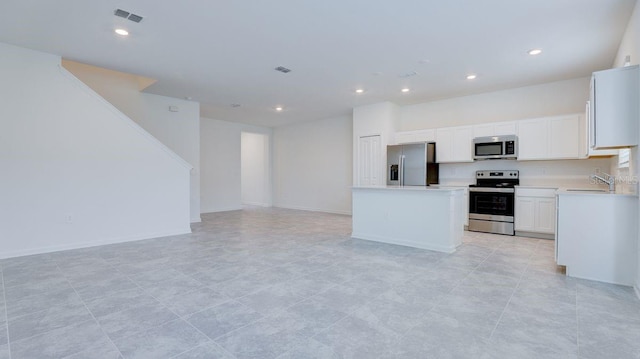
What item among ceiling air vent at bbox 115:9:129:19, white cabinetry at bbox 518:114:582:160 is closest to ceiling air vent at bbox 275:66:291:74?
ceiling air vent at bbox 115:9:129:19

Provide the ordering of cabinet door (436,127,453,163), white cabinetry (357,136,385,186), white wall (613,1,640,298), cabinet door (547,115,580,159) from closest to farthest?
white wall (613,1,640,298)
cabinet door (547,115,580,159)
cabinet door (436,127,453,163)
white cabinetry (357,136,385,186)

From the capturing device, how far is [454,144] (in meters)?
6.11

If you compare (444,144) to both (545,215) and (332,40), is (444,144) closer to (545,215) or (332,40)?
(545,215)

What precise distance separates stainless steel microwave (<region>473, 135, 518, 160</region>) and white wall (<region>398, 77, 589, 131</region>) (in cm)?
65

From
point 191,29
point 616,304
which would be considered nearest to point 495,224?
point 616,304

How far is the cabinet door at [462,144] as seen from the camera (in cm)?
592

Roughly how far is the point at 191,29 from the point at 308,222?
179 inches

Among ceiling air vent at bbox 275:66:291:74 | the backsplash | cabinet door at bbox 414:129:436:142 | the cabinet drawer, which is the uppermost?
ceiling air vent at bbox 275:66:291:74

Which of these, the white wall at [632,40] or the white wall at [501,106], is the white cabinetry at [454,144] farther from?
the white wall at [632,40]

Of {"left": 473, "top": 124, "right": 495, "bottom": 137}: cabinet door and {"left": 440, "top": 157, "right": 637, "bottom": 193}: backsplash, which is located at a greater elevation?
{"left": 473, "top": 124, "right": 495, "bottom": 137}: cabinet door

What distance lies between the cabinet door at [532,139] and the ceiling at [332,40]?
781 millimetres

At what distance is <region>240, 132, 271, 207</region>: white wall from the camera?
10641 mm

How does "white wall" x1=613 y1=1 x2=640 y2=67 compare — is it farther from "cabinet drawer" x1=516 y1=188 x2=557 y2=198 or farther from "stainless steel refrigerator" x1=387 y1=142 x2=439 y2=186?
"stainless steel refrigerator" x1=387 y1=142 x2=439 y2=186

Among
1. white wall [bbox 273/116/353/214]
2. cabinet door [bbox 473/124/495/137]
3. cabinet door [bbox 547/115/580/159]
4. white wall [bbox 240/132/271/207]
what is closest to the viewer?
cabinet door [bbox 547/115/580/159]
